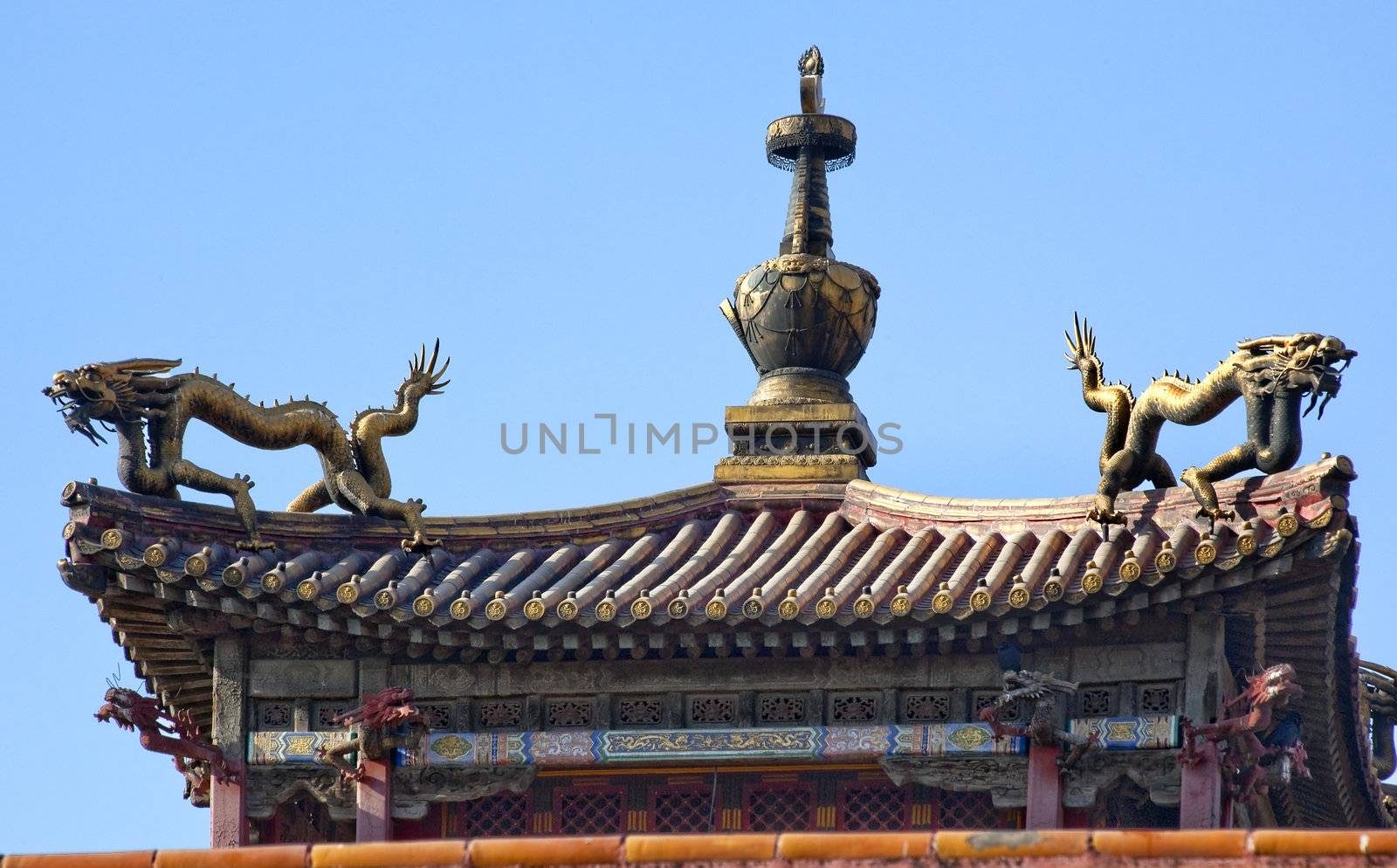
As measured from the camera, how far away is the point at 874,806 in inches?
1013

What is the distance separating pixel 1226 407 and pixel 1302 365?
36.9 inches

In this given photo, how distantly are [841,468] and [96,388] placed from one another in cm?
663

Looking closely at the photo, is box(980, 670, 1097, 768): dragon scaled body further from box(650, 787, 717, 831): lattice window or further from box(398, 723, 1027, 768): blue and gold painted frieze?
box(650, 787, 717, 831): lattice window

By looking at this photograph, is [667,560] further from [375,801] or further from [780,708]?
[375,801]

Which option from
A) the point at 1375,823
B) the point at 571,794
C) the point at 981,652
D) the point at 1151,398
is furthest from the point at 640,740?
the point at 1375,823

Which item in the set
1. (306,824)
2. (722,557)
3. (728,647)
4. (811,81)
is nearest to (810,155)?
(811,81)

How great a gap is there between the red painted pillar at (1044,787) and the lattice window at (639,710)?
121 inches

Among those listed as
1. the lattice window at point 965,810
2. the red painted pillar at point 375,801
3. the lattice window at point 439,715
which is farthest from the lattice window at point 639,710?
the lattice window at point 965,810

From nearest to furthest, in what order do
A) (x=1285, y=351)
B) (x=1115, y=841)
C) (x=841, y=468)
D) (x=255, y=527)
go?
(x=1115, y=841)
(x=1285, y=351)
(x=255, y=527)
(x=841, y=468)

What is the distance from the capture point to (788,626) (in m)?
25.1

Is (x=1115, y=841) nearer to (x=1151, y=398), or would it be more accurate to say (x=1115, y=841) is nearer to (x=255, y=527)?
(x=1151, y=398)

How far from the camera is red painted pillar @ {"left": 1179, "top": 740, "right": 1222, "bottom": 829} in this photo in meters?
24.3

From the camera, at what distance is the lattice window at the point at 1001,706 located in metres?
25.0

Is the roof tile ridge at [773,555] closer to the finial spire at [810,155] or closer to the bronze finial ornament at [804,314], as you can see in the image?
the bronze finial ornament at [804,314]
